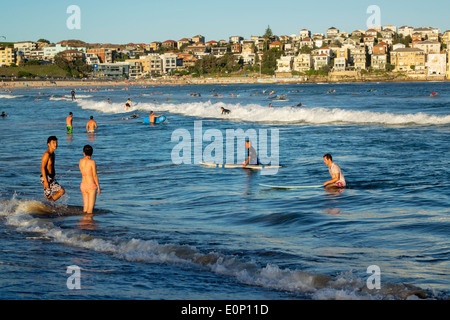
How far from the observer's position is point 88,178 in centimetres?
1204

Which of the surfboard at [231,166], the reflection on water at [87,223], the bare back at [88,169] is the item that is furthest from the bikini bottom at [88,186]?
the surfboard at [231,166]

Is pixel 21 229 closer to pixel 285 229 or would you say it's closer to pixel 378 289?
pixel 285 229

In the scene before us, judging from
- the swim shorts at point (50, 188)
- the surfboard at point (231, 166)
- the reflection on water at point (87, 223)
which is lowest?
the reflection on water at point (87, 223)

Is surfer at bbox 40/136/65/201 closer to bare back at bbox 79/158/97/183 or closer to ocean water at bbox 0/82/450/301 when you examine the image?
ocean water at bbox 0/82/450/301

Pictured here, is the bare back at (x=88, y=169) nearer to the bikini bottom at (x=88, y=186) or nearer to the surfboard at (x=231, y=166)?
the bikini bottom at (x=88, y=186)

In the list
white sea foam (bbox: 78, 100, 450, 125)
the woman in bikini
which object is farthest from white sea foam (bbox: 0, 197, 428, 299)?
white sea foam (bbox: 78, 100, 450, 125)

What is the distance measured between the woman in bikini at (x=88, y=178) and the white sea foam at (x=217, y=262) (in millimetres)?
969

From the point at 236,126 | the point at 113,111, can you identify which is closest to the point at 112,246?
the point at 236,126

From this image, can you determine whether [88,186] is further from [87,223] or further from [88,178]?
[87,223]

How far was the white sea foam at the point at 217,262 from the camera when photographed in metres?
7.57

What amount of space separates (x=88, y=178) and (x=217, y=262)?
172 inches

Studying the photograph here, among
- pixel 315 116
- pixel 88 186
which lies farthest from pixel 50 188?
pixel 315 116

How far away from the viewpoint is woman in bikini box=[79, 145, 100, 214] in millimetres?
11906
